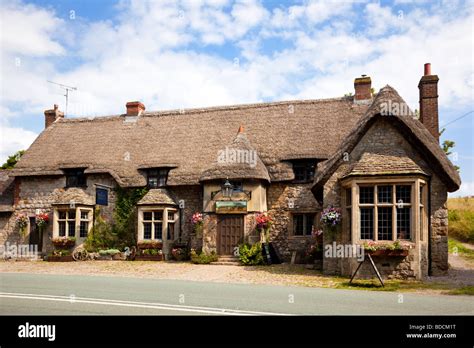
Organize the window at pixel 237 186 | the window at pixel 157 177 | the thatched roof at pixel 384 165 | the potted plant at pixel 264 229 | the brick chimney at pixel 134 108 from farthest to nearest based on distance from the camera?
the brick chimney at pixel 134 108 → the window at pixel 157 177 → the window at pixel 237 186 → the potted plant at pixel 264 229 → the thatched roof at pixel 384 165

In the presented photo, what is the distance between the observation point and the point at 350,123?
80.4ft

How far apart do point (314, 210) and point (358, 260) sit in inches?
286

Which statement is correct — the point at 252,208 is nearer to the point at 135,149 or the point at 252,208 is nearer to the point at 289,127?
the point at 289,127

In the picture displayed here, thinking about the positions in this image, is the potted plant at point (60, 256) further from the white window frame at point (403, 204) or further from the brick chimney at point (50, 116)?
the white window frame at point (403, 204)

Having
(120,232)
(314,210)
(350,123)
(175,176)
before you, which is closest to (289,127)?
(350,123)

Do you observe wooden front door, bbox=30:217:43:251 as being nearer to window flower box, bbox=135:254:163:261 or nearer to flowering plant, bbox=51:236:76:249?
flowering plant, bbox=51:236:76:249

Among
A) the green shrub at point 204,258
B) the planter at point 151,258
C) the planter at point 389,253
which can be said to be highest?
the planter at point 389,253

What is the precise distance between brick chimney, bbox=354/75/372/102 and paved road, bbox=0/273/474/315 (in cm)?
1581

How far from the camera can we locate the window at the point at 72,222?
25047 mm

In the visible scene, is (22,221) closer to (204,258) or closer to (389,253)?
(204,258)

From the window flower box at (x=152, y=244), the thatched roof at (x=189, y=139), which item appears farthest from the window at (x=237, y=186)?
the window flower box at (x=152, y=244)

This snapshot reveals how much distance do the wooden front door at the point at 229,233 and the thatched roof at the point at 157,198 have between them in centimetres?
335

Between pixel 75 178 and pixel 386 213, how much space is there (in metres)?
17.9
